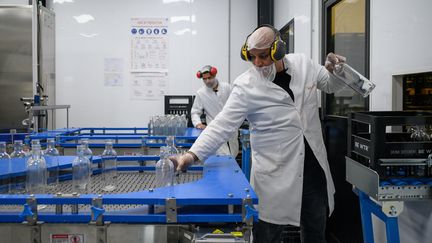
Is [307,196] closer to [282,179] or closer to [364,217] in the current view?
[282,179]

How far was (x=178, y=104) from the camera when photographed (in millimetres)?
5691

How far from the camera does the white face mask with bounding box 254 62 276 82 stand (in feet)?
6.65

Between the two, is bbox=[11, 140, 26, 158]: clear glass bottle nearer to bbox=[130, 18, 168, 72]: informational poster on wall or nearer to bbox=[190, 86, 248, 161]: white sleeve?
bbox=[190, 86, 248, 161]: white sleeve

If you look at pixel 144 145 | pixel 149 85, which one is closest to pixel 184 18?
pixel 149 85

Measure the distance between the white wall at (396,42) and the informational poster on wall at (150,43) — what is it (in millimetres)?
3862

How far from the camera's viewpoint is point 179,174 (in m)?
2.04

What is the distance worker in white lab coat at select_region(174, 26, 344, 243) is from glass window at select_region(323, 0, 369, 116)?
0.50 meters

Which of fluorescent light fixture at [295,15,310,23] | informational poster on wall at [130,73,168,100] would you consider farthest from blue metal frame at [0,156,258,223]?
informational poster on wall at [130,73,168,100]

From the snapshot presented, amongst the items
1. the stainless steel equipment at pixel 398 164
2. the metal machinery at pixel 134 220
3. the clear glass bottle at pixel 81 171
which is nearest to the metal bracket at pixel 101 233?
the metal machinery at pixel 134 220

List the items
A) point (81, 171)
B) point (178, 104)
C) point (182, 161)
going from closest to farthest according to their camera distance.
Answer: point (182, 161)
point (81, 171)
point (178, 104)

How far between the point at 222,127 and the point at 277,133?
27cm

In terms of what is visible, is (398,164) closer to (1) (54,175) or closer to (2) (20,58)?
(1) (54,175)

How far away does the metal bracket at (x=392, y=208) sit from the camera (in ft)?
4.91

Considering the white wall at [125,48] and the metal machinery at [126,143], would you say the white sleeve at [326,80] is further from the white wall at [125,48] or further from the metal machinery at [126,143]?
the white wall at [125,48]
